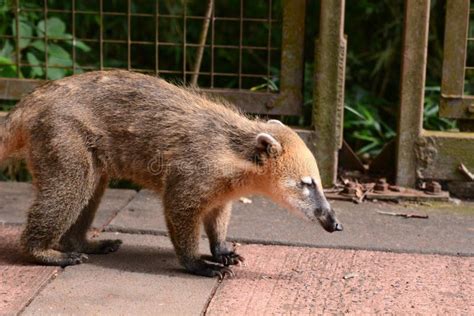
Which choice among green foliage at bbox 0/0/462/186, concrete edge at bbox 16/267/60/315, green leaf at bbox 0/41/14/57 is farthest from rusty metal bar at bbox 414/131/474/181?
green leaf at bbox 0/41/14/57

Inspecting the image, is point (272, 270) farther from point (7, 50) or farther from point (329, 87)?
point (7, 50)

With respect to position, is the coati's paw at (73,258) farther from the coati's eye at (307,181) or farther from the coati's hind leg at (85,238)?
the coati's eye at (307,181)

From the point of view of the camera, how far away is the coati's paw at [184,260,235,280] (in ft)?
16.6

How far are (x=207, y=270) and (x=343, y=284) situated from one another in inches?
→ 28.8

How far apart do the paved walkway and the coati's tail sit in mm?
582

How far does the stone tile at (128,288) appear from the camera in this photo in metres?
4.55

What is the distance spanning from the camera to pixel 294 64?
6.72 m

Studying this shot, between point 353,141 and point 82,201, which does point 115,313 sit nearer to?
point 82,201

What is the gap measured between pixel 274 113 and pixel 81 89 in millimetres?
1870

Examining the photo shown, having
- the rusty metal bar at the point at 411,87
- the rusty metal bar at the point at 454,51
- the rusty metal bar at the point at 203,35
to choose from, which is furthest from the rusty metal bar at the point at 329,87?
the rusty metal bar at the point at 203,35

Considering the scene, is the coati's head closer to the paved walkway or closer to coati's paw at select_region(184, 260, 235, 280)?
the paved walkway

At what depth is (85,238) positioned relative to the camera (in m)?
5.49

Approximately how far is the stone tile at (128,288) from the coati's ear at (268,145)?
759 mm

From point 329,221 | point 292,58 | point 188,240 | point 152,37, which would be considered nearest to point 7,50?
point 152,37
